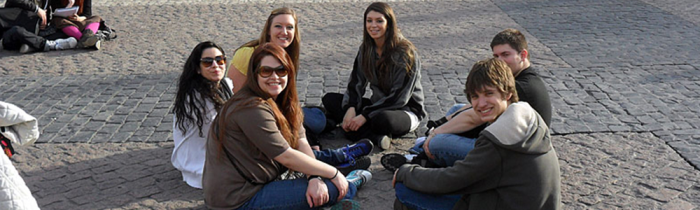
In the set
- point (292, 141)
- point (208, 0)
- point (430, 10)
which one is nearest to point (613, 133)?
point (292, 141)

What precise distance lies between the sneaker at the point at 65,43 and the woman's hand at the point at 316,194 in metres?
6.45

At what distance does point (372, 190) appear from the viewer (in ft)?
16.2

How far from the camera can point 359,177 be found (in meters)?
4.90

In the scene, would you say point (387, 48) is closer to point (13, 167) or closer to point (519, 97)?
point (519, 97)

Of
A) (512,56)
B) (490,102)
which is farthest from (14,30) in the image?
(490,102)

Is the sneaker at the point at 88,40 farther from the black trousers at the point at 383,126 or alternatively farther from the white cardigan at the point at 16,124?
the white cardigan at the point at 16,124

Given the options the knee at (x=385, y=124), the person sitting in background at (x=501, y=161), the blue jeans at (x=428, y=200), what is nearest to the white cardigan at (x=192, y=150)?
the knee at (x=385, y=124)

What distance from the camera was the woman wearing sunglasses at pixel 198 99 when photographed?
491cm

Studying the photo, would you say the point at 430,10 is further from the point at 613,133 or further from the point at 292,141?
the point at 292,141

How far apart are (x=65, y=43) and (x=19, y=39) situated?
55 cm

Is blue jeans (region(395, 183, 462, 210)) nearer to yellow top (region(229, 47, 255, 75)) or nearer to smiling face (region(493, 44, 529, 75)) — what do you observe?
smiling face (region(493, 44, 529, 75))

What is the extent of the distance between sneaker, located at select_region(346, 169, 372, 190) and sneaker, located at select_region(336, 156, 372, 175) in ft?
0.37

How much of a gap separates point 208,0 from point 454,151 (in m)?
9.39

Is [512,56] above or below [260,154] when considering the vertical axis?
above
